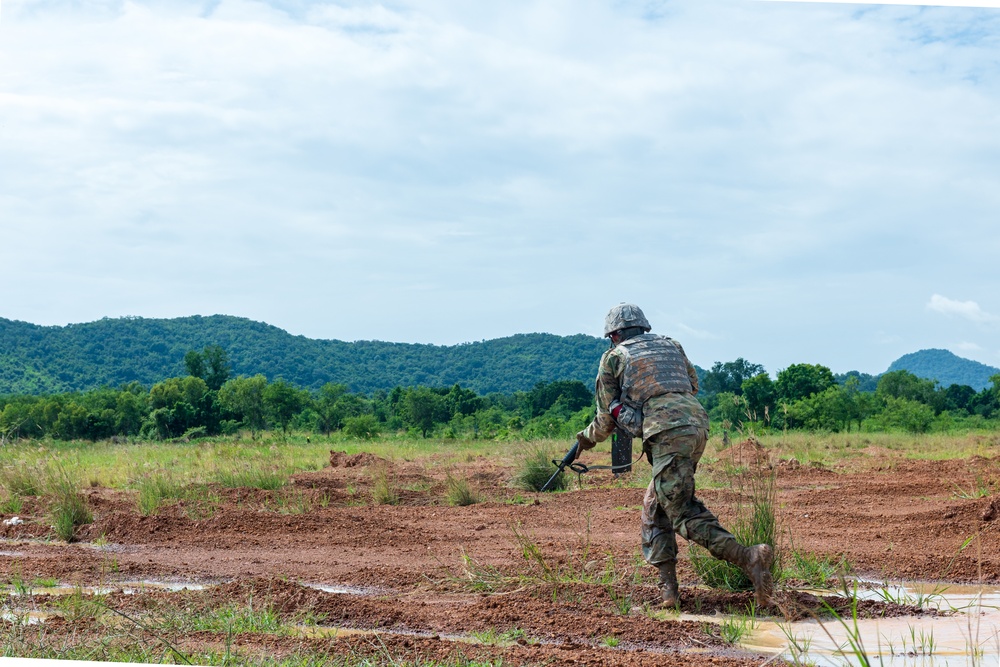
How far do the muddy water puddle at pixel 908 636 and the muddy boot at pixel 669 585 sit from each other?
0.64m

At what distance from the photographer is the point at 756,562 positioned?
610cm

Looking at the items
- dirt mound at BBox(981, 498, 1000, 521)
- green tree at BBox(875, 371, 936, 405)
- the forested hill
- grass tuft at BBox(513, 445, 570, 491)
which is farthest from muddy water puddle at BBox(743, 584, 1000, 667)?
the forested hill

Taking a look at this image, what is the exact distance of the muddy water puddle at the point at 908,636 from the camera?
5125 mm

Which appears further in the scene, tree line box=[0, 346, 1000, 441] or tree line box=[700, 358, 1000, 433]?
tree line box=[0, 346, 1000, 441]

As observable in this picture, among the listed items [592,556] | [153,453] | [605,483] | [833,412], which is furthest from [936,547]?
[833,412]

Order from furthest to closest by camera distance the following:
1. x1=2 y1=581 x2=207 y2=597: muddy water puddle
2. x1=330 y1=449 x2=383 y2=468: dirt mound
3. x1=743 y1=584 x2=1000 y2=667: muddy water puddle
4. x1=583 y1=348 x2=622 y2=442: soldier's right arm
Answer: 1. x1=330 y1=449 x2=383 y2=468: dirt mound
2. x1=2 y1=581 x2=207 y2=597: muddy water puddle
3. x1=583 y1=348 x2=622 y2=442: soldier's right arm
4. x1=743 y1=584 x2=1000 y2=667: muddy water puddle

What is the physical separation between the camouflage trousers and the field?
477mm

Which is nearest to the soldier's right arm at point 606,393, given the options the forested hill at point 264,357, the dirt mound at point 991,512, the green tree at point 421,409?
the dirt mound at point 991,512

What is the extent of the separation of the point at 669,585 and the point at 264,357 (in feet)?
344

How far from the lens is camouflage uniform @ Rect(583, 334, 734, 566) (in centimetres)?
626

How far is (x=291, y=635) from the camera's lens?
5688 millimetres

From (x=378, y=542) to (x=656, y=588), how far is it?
3.92 m

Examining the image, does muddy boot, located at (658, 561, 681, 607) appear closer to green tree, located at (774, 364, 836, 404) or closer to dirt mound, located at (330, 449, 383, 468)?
dirt mound, located at (330, 449, 383, 468)

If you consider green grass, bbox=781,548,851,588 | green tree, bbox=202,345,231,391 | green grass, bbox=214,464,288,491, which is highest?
green tree, bbox=202,345,231,391
